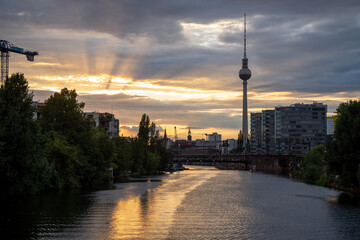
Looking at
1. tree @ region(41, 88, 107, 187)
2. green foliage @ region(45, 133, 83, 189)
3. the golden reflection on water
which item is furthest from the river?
tree @ region(41, 88, 107, 187)

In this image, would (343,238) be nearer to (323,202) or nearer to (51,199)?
(323,202)

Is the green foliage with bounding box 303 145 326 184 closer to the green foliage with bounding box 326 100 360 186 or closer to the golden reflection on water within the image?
the green foliage with bounding box 326 100 360 186

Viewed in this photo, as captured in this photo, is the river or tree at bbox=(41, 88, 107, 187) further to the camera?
tree at bbox=(41, 88, 107, 187)

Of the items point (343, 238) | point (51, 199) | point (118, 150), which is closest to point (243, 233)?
point (343, 238)

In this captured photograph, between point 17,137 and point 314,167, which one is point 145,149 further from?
point 17,137

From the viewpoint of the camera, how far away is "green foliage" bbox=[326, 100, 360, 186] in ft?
275

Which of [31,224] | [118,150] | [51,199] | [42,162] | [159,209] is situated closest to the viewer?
[31,224]

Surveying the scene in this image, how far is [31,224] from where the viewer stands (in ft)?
174

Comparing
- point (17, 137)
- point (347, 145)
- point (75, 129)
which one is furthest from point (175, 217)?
point (75, 129)

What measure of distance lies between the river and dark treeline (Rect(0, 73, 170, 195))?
14.7ft

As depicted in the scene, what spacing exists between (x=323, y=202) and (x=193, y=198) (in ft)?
73.6

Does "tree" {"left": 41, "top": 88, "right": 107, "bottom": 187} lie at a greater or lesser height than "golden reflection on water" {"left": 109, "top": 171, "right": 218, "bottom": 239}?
greater

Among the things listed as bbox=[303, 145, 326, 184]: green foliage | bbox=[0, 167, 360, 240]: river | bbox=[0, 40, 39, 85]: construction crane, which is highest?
bbox=[0, 40, 39, 85]: construction crane

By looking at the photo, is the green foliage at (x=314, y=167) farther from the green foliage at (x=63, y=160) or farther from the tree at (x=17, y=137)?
the tree at (x=17, y=137)
